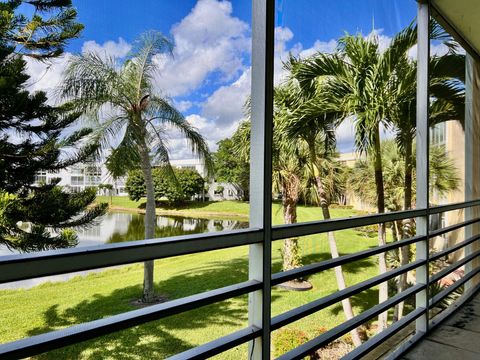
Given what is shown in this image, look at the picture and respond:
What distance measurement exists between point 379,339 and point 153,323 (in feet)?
15.2

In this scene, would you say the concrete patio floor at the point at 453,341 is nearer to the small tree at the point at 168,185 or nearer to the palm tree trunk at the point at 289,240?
the small tree at the point at 168,185

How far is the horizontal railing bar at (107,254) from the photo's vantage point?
2.24ft

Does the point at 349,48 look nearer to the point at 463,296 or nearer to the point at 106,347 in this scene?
the point at 463,296

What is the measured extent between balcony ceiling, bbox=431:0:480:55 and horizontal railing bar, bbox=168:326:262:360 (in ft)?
7.96

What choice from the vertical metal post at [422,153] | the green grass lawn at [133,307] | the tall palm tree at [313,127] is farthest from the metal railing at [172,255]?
the tall palm tree at [313,127]

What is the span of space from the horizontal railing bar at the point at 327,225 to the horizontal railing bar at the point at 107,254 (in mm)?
158

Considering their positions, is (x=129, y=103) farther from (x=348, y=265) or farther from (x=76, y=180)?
(x=348, y=265)

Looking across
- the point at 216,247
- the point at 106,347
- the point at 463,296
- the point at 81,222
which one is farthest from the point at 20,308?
the point at 463,296

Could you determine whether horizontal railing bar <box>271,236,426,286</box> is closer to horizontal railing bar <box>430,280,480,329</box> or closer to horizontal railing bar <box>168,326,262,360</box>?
horizontal railing bar <box>168,326,262,360</box>

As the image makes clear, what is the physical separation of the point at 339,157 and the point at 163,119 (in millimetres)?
3119

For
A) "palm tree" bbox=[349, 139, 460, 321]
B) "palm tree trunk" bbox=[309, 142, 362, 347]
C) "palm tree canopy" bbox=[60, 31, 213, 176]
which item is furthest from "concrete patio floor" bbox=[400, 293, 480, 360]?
"palm tree canopy" bbox=[60, 31, 213, 176]

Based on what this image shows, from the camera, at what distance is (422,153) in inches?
85.1

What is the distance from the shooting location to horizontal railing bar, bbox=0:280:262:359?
70cm

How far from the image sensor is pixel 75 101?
4441 millimetres
